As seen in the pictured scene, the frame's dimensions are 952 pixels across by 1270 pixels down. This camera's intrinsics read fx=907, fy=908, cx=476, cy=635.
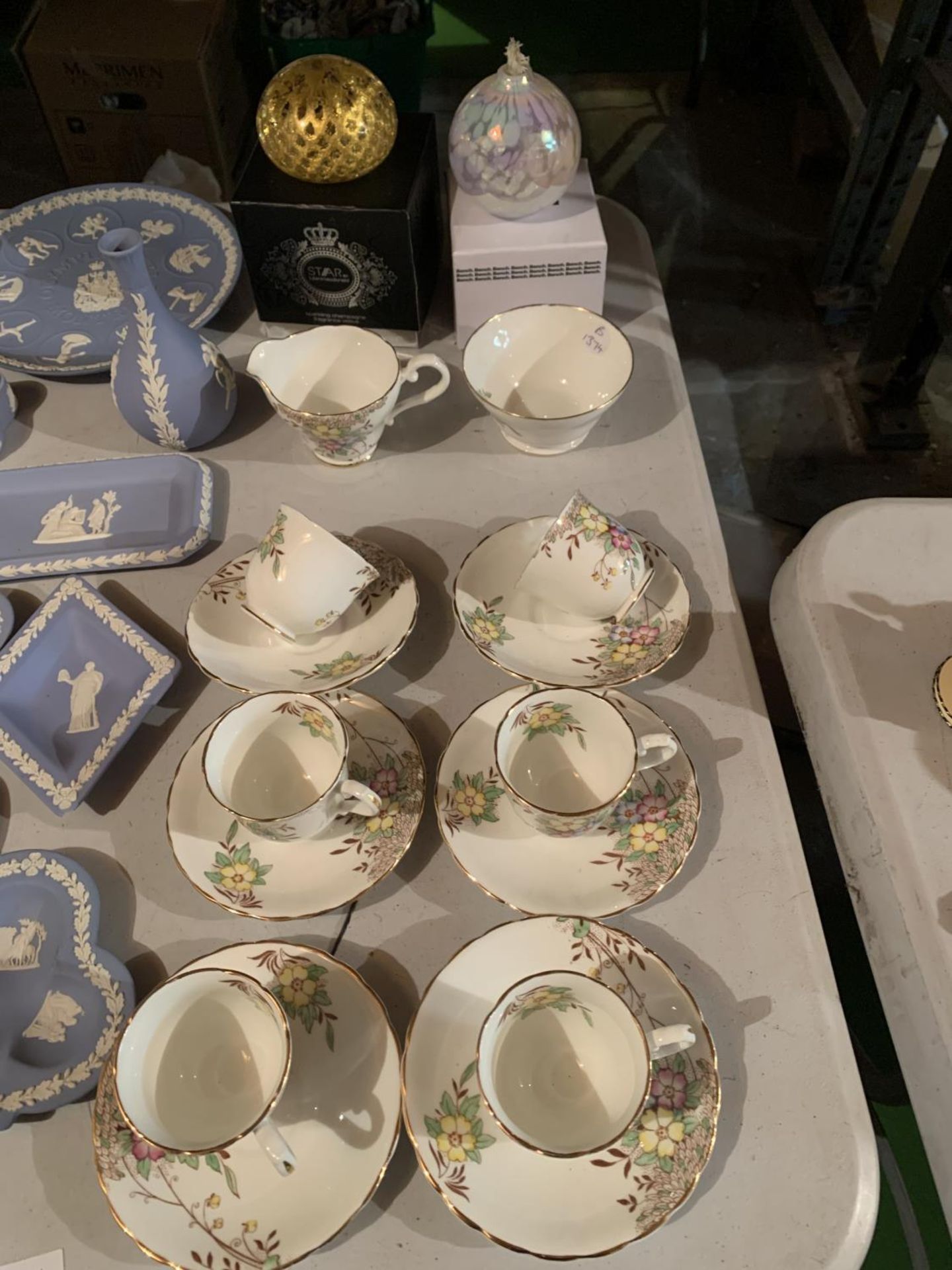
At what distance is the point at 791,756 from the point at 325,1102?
3.10 ft

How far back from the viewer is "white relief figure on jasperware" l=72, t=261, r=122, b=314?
3.71 ft

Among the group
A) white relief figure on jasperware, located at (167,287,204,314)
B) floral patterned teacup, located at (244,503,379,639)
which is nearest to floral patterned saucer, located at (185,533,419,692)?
floral patterned teacup, located at (244,503,379,639)

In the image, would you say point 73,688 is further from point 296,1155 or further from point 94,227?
point 94,227

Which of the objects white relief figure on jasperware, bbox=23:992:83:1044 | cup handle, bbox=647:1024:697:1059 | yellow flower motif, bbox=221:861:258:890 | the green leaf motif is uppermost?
cup handle, bbox=647:1024:697:1059

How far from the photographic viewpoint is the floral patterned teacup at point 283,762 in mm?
683

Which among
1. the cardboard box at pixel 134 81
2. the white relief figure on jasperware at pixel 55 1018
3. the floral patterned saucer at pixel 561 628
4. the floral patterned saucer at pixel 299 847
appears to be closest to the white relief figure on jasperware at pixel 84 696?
the floral patterned saucer at pixel 299 847

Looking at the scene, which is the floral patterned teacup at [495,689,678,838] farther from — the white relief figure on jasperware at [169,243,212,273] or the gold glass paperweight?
the white relief figure on jasperware at [169,243,212,273]

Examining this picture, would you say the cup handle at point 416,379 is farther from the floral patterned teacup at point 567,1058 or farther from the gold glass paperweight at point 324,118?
the floral patterned teacup at point 567,1058

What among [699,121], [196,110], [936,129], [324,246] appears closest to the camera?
[324,246]

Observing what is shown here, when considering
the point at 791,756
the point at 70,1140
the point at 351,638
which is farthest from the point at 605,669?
the point at 791,756

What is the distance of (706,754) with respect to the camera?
2.52 ft

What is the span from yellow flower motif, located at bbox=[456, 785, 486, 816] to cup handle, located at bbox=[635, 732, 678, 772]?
0.13 m

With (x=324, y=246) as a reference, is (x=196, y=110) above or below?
below

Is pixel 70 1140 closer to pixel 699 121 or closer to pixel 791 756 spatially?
pixel 791 756
